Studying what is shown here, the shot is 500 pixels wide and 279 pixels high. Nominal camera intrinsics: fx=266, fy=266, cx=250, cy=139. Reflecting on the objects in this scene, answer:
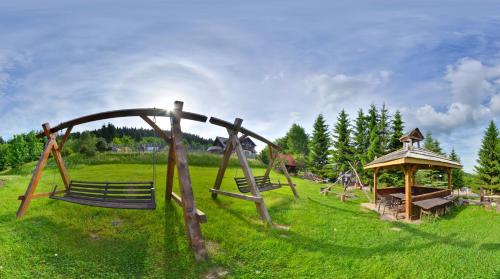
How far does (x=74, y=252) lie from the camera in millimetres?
5680

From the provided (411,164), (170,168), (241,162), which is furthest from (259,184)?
(411,164)

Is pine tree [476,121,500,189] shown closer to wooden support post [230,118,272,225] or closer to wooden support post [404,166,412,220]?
wooden support post [404,166,412,220]

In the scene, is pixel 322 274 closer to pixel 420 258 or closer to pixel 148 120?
pixel 420 258

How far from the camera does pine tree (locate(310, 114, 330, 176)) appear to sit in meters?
36.2

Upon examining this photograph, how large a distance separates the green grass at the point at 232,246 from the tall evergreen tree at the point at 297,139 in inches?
1702

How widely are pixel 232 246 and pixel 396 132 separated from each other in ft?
88.3

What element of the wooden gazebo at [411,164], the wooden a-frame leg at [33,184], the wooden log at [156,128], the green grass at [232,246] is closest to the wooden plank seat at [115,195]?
the wooden a-frame leg at [33,184]

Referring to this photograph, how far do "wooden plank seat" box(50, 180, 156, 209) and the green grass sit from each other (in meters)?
0.69

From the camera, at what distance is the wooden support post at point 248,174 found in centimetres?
821

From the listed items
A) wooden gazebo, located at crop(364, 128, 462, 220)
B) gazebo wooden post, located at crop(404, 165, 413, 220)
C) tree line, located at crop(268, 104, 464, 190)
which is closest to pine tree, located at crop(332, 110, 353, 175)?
tree line, located at crop(268, 104, 464, 190)

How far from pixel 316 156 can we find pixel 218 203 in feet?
91.5

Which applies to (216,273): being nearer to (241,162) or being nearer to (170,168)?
(241,162)

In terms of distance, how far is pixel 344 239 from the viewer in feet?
24.6

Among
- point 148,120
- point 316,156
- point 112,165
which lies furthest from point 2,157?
point 148,120
